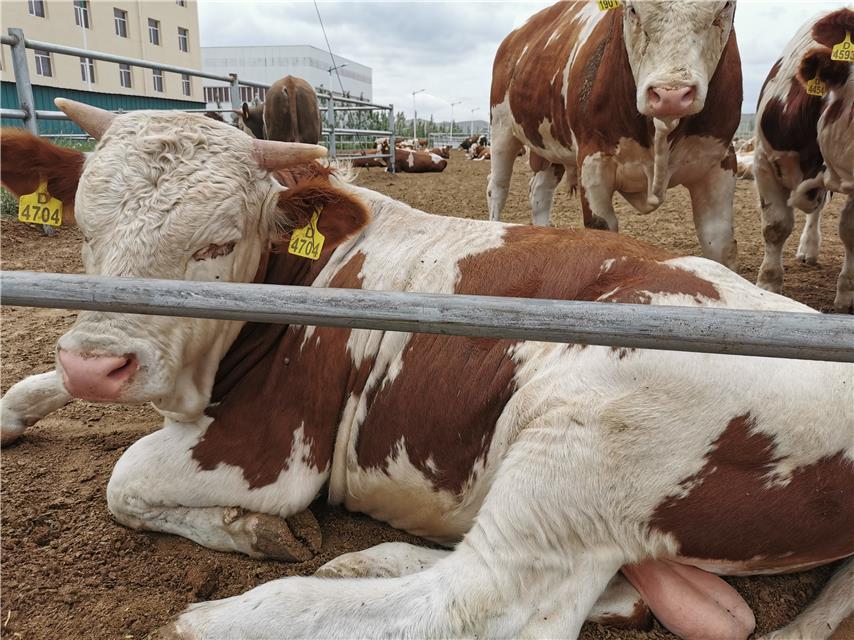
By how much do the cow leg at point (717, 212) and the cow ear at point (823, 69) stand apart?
3.25ft

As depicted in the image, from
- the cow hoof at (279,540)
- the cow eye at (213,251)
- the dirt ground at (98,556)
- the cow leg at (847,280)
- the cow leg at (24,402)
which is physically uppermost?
the cow eye at (213,251)

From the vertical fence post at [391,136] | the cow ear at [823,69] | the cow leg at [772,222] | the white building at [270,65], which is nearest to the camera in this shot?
the cow ear at [823,69]

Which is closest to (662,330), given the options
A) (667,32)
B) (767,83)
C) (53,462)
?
Result: (53,462)

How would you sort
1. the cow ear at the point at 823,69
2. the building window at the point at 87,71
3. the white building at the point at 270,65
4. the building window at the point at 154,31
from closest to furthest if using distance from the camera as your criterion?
the cow ear at the point at 823,69
the building window at the point at 87,71
the building window at the point at 154,31
the white building at the point at 270,65

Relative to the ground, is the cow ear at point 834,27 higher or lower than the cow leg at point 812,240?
higher

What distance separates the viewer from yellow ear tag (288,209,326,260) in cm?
209

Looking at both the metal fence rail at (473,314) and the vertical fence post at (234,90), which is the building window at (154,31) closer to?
the vertical fence post at (234,90)

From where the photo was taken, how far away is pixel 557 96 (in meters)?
4.86

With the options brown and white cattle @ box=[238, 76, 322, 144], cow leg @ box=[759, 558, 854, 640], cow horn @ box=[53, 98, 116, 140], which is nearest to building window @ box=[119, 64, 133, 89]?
brown and white cattle @ box=[238, 76, 322, 144]

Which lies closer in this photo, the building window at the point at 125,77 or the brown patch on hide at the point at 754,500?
the brown patch on hide at the point at 754,500

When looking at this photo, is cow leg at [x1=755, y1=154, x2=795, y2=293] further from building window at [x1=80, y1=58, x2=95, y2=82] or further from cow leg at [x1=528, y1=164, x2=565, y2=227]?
building window at [x1=80, y1=58, x2=95, y2=82]

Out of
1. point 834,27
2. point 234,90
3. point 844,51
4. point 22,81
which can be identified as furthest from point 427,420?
point 234,90

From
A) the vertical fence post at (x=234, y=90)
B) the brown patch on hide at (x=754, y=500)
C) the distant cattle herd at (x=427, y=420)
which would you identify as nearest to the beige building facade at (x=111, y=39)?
the vertical fence post at (x=234, y=90)

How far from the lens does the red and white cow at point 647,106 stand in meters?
3.53
